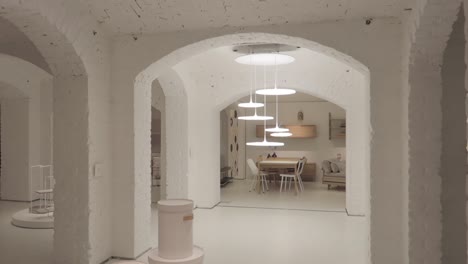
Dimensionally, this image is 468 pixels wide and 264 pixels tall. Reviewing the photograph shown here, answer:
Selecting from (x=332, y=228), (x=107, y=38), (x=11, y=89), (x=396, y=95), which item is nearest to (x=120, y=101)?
(x=107, y=38)

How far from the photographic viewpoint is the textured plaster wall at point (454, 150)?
3191 millimetres

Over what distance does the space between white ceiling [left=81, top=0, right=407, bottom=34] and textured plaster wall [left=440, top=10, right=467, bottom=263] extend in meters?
0.59

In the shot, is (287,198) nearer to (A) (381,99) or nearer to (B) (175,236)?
(A) (381,99)

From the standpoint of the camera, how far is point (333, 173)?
9.87m

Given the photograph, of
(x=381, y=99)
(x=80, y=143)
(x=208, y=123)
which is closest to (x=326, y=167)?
(x=208, y=123)

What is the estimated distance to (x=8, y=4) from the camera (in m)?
2.72

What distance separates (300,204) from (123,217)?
4418mm

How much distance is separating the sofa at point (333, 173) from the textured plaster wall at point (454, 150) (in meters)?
6.30

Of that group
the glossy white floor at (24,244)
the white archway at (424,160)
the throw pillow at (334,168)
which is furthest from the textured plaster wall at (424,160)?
the throw pillow at (334,168)

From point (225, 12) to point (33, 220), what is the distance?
4.21 meters

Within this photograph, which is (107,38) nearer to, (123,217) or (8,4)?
(8,4)

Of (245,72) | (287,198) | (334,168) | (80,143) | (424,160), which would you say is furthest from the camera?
(334,168)

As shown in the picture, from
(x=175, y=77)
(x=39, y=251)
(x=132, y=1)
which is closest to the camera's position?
(x=132, y=1)

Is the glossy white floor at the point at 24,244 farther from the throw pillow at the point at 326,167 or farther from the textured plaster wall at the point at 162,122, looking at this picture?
the throw pillow at the point at 326,167
